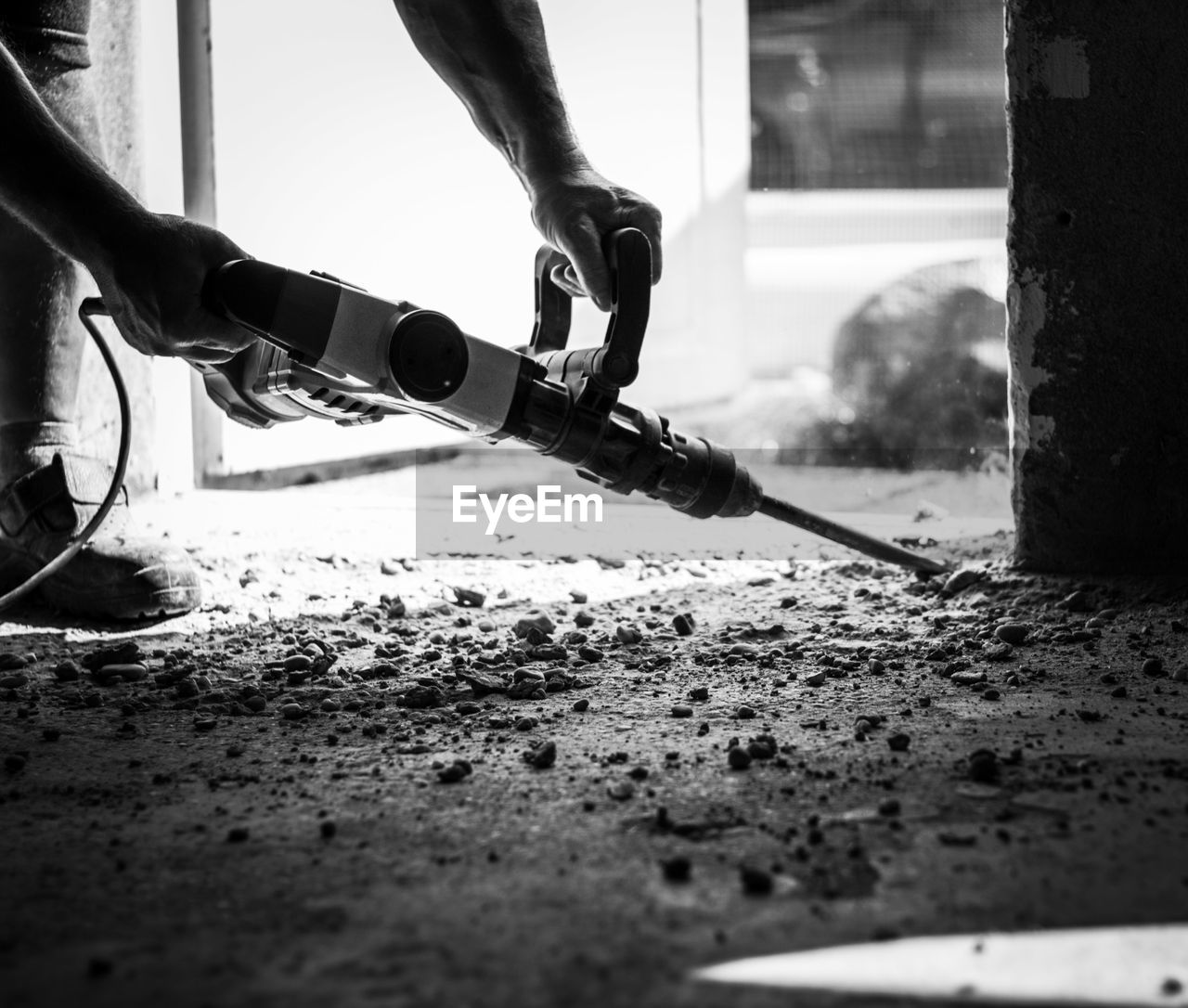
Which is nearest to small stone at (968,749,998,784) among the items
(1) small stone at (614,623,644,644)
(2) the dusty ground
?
(2) the dusty ground

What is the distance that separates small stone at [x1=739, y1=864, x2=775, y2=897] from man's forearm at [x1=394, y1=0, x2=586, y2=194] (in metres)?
1.20

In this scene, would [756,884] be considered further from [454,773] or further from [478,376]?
[478,376]

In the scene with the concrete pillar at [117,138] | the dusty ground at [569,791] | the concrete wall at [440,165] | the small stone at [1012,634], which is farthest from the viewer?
the concrete wall at [440,165]

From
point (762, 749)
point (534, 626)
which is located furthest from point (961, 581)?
point (762, 749)

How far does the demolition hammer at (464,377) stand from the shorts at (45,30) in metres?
0.73

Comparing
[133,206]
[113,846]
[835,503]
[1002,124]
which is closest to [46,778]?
[113,846]

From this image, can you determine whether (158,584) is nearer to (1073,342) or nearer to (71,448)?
(71,448)

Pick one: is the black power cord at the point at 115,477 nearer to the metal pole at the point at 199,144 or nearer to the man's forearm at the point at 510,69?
the man's forearm at the point at 510,69

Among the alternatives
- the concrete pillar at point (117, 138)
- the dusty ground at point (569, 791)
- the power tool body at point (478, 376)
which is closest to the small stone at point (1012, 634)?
the dusty ground at point (569, 791)

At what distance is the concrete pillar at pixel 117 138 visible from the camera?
271cm

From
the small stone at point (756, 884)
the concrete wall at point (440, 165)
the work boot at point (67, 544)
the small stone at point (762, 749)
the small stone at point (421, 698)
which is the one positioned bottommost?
the small stone at point (756, 884)

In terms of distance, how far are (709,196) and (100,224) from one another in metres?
4.57

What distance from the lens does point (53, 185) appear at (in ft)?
4.99

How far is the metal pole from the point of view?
12.3ft
